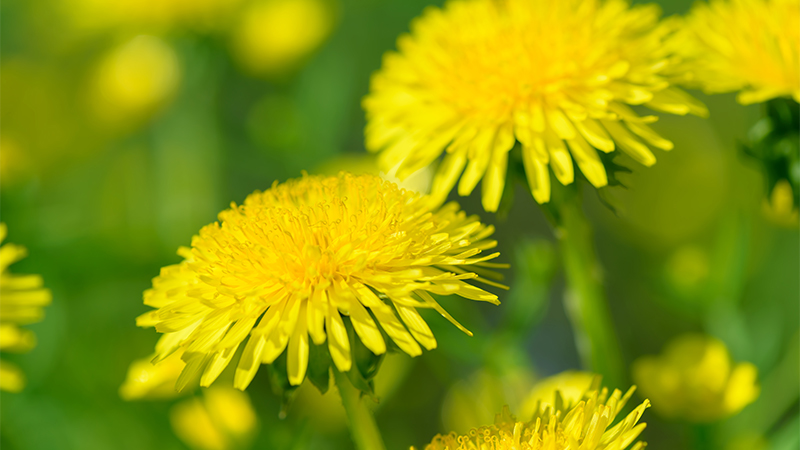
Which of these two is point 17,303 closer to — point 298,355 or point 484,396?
point 298,355

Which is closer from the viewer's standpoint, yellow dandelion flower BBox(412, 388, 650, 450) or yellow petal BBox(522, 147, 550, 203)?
yellow dandelion flower BBox(412, 388, 650, 450)

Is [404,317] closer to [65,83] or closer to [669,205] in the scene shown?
[669,205]

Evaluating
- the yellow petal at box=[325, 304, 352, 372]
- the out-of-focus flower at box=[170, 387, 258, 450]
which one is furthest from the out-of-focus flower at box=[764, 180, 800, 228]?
the out-of-focus flower at box=[170, 387, 258, 450]

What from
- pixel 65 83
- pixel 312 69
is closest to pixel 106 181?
pixel 65 83

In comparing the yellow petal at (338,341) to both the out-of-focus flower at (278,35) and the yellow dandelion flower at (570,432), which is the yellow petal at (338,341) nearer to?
the yellow dandelion flower at (570,432)

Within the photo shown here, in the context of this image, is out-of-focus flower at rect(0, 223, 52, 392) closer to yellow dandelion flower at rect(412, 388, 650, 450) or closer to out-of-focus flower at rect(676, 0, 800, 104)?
yellow dandelion flower at rect(412, 388, 650, 450)

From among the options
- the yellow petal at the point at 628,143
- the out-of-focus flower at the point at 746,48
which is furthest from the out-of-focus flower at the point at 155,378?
the out-of-focus flower at the point at 746,48

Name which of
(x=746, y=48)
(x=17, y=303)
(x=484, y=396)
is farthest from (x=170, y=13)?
(x=746, y=48)
